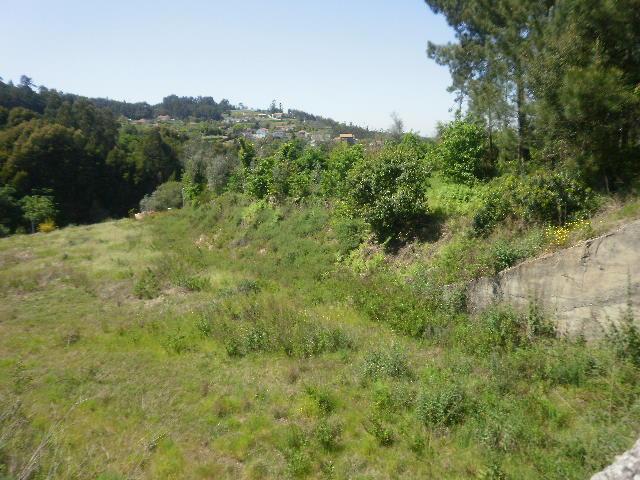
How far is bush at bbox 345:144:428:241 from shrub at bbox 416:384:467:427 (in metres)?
6.68

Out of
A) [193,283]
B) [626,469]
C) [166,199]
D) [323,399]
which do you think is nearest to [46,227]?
[166,199]

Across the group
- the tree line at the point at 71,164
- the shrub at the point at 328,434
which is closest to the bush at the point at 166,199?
the tree line at the point at 71,164

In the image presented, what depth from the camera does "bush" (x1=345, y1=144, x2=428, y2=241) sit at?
40.9 ft

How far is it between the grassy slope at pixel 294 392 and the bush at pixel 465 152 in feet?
15.9

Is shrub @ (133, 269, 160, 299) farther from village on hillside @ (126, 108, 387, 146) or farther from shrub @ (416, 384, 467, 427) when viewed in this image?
village on hillside @ (126, 108, 387, 146)

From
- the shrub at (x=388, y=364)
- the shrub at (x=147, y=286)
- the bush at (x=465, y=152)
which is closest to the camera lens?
the shrub at (x=388, y=364)

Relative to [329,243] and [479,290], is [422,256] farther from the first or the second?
[329,243]

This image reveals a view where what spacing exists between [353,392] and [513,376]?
2.55 metres

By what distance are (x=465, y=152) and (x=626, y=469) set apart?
10.5 meters

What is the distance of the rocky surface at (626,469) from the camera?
3605 mm

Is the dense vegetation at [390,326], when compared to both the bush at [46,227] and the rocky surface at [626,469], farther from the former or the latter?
the bush at [46,227]

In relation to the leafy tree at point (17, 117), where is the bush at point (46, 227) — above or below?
below

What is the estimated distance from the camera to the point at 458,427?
19.3ft

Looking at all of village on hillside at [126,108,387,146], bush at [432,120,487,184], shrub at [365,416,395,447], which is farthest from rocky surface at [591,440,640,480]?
village on hillside at [126,108,387,146]
